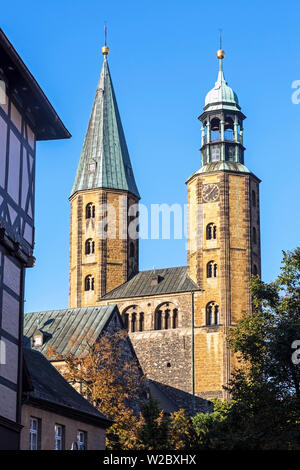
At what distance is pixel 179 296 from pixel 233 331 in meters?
42.3

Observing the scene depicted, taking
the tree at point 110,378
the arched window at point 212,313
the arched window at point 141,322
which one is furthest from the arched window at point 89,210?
the tree at point 110,378

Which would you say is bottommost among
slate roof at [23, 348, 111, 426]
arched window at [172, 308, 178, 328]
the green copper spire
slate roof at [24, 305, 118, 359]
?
slate roof at [23, 348, 111, 426]

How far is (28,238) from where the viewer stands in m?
33.1

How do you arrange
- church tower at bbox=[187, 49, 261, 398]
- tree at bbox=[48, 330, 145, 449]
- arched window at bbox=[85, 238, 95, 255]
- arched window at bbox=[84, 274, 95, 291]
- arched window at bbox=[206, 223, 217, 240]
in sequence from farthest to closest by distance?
arched window at bbox=[85, 238, 95, 255], arched window at bbox=[84, 274, 95, 291], arched window at bbox=[206, 223, 217, 240], church tower at bbox=[187, 49, 261, 398], tree at bbox=[48, 330, 145, 449]

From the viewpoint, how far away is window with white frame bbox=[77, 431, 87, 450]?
3906cm

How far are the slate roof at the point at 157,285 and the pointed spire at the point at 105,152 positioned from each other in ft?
26.0

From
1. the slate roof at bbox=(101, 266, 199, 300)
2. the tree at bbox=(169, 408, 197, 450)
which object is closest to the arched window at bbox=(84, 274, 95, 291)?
the slate roof at bbox=(101, 266, 199, 300)

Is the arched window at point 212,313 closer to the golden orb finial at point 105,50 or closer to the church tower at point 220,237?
the church tower at point 220,237

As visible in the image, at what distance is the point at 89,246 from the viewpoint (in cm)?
9288

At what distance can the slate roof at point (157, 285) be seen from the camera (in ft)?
295

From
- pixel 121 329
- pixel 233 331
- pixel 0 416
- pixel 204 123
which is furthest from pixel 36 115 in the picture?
pixel 204 123

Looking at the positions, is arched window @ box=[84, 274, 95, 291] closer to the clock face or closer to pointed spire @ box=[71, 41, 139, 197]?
pointed spire @ box=[71, 41, 139, 197]

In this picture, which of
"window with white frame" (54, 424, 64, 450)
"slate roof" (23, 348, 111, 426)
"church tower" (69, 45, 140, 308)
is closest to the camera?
"slate roof" (23, 348, 111, 426)

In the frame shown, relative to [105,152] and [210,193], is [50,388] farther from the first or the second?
[105,152]
